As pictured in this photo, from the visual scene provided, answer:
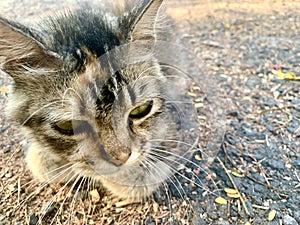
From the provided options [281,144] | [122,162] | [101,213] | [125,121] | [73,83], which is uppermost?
[73,83]

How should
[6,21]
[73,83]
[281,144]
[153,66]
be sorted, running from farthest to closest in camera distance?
[281,144], [153,66], [73,83], [6,21]

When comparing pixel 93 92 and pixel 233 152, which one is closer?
pixel 93 92

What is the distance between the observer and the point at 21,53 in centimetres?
149

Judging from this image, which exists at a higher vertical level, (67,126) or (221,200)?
(67,126)

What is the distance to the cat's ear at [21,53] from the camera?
1.35 m

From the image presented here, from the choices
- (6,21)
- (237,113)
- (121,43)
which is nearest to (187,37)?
(237,113)

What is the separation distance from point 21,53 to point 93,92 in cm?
33

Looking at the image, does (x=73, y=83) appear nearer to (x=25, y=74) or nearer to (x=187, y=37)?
(x=25, y=74)

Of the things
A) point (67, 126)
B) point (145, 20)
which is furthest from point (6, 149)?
point (145, 20)

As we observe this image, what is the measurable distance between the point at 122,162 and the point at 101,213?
1.32 ft

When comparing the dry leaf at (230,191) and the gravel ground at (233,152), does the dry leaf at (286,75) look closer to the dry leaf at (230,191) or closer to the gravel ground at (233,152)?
the gravel ground at (233,152)

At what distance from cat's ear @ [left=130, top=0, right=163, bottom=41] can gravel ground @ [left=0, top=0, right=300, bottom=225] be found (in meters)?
0.80

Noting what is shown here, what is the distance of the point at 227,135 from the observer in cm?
225

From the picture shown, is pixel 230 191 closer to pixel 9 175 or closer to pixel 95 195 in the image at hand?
pixel 95 195
